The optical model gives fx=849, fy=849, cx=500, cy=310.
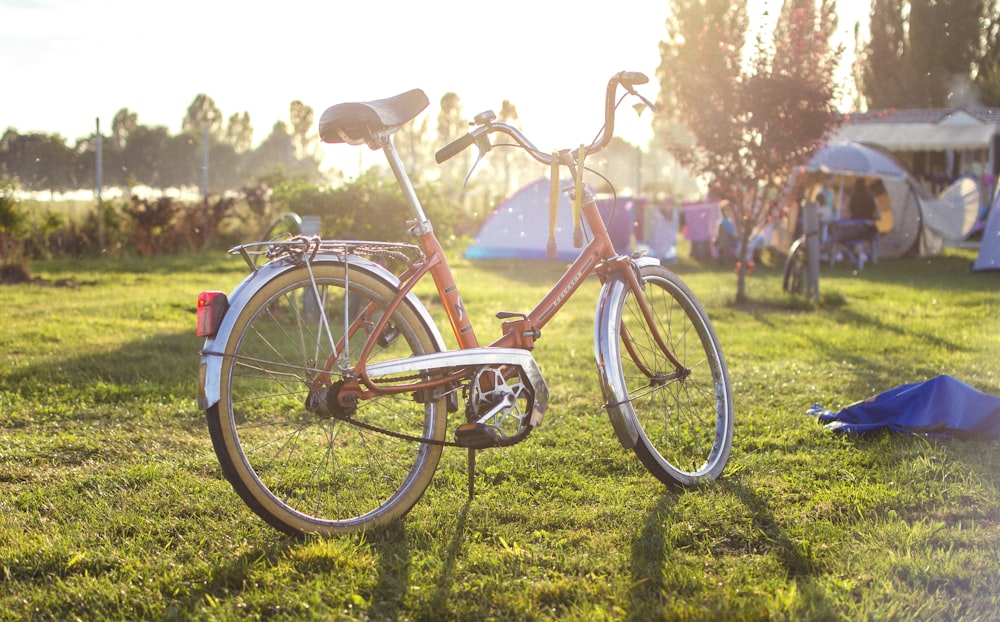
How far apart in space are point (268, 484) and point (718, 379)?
6.02 feet

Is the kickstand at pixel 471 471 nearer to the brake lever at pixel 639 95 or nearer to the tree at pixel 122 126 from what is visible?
the brake lever at pixel 639 95

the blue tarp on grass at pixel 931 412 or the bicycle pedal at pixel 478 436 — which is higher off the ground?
the bicycle pedal at pixel 478 436

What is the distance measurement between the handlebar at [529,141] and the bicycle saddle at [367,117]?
0.65ft

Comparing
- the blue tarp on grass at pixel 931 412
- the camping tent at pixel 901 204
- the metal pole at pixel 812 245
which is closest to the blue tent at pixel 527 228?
the camping tent at pixel 901 204

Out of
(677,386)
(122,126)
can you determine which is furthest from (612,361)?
(122,126)

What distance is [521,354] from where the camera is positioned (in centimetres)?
286

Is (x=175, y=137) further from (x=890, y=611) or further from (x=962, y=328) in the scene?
(x=890, y=611)

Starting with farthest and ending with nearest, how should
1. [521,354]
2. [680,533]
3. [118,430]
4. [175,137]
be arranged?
[175,137] → [118,430] → [521,354] → [680,533]

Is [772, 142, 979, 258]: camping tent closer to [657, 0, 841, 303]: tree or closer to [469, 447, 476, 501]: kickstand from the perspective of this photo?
[657, 0, 841, 303]: tree

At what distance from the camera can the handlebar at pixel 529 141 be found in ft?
9.64

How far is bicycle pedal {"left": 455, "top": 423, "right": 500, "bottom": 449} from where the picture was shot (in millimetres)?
2750

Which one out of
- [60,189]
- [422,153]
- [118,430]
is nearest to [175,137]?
[60,189]

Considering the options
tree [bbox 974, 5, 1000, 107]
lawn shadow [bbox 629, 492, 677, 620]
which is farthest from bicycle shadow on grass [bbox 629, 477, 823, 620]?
tree [bbox 974, 5, 1000, 107]

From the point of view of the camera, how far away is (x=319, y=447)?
3.59 metres
